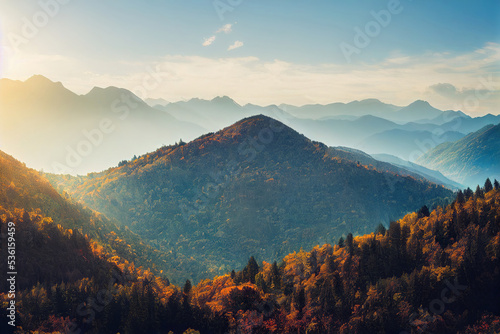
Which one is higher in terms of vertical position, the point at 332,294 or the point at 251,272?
the point at 251,272

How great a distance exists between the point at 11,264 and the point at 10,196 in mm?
62316

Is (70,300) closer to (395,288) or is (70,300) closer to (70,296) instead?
(70,296)

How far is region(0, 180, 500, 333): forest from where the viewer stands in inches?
4373

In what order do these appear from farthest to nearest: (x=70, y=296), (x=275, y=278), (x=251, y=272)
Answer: (x=251, y=272)
(x=275, y=278)
(x=70, y=296)

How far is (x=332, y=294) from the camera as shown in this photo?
406 feet

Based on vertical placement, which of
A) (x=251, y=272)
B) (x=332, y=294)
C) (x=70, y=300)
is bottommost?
(x=332, y=294)

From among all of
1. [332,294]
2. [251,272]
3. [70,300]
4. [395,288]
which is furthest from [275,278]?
[70,300]

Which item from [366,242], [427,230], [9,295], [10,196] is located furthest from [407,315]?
[10,196]

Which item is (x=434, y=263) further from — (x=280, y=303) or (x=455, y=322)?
(x=280, y=303)

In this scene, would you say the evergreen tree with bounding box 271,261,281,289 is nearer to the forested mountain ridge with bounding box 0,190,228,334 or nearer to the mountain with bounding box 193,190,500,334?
the mountain with bounding box 193,190,500,334

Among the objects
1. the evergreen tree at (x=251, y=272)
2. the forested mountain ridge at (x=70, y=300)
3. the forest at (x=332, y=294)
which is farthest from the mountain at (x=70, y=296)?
the evergreen tree at (x=251, y=272)

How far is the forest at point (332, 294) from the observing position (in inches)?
4373

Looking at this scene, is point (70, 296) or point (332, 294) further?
point (332, 294)

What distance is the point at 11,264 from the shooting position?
128500 millimetres
